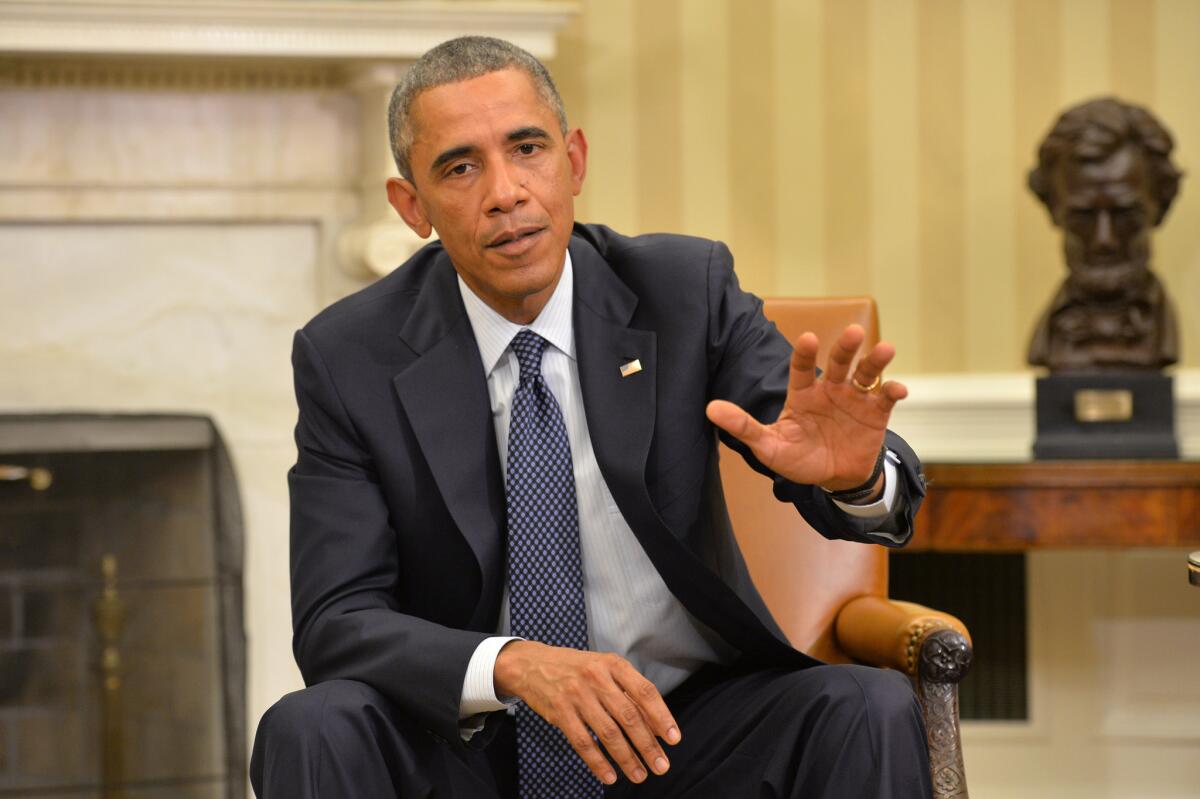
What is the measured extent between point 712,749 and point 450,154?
2.43 ft

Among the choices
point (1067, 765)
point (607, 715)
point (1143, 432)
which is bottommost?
point (1067, 765)

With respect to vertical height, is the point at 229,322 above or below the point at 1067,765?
above

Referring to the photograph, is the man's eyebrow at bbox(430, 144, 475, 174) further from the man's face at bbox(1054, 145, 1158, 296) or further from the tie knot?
the man's face at bbox(1054, 145, 1158, 296)

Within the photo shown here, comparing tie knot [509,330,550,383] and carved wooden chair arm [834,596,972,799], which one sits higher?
tie knot [509,330,550,383]

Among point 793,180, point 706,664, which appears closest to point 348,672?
point 706,664

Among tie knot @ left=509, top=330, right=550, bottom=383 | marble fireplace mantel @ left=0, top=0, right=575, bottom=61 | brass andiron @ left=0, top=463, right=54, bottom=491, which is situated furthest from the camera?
brass andiron @ left=0, top=463, right=54, bottom=491

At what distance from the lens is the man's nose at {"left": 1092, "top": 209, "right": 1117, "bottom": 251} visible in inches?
111

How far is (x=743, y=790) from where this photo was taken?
5.08ft

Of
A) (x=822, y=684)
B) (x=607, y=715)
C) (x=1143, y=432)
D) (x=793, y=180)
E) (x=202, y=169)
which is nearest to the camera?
(x=607, y=715)

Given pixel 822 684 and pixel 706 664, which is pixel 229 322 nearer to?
pixel 706 664

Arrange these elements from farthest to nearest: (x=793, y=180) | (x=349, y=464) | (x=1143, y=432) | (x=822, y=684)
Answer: (x=793, y=180) < (x=1143, y=432) < (x=349, y=464) < (x=822, y=684)

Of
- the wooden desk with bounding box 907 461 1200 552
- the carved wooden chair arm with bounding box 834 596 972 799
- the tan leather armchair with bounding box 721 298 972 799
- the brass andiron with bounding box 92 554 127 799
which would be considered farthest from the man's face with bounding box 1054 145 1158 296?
the brass andiron with bounding box 92 554 127 799

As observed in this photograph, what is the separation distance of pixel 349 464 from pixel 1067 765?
225cm

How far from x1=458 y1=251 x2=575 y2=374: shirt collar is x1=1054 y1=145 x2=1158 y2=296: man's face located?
1434 millimetres
